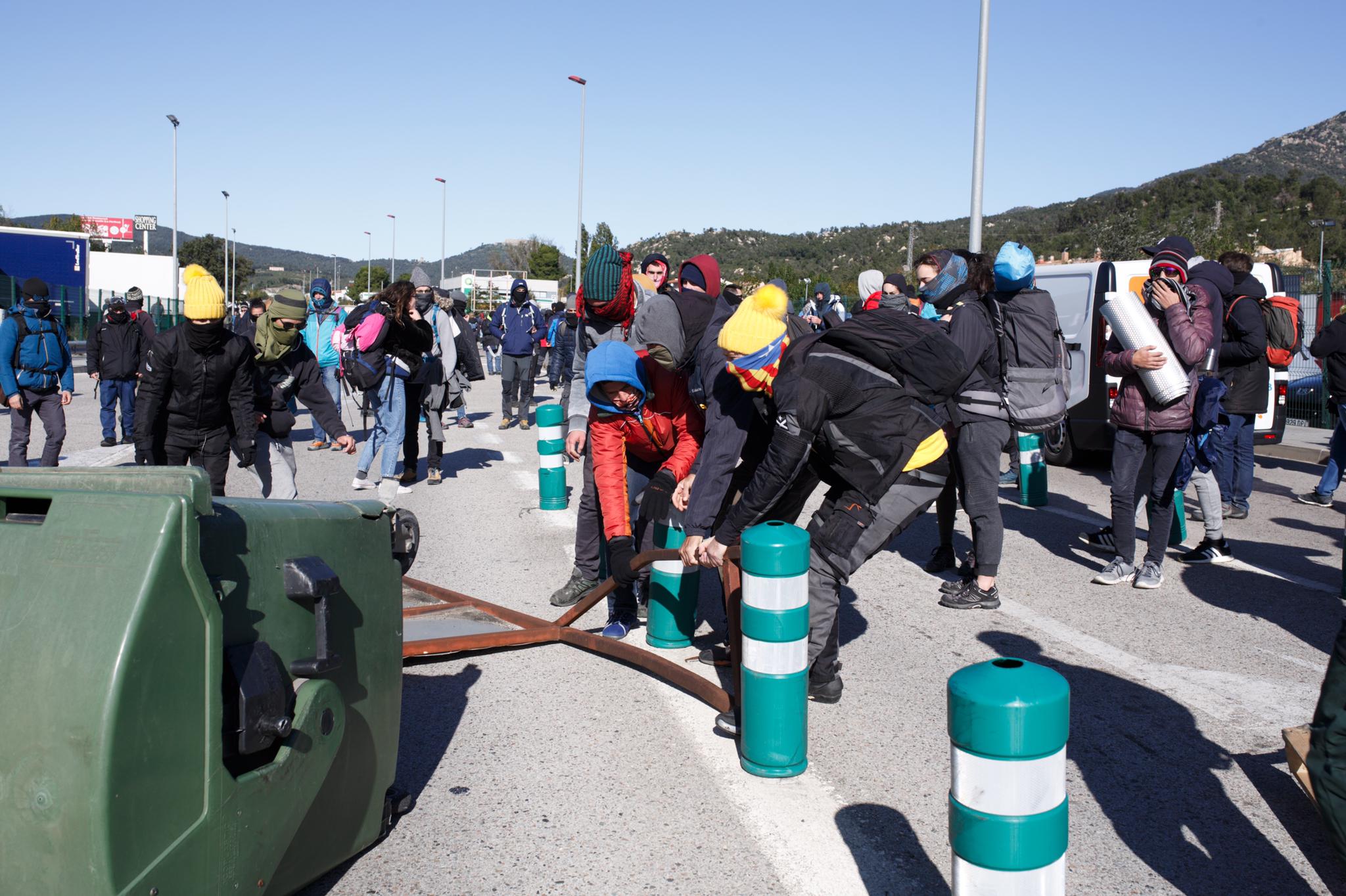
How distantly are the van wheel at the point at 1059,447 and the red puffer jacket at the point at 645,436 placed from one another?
289 inches

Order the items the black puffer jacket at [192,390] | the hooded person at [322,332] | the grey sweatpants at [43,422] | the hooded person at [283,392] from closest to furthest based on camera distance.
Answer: the black puffer jacket at [192,390]
the hooded person at [283,392]
the grey sweatpants at [43,422]
the hooded person at [322,332]

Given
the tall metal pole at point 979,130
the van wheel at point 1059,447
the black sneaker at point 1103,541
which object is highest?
→ the tall metal pole at point 979,130

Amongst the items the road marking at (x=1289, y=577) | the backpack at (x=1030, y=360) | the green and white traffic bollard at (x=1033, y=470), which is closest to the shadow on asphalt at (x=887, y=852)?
the backpack at (x=1030, y=360)

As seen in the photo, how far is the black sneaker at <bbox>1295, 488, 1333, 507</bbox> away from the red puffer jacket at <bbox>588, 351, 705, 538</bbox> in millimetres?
7322

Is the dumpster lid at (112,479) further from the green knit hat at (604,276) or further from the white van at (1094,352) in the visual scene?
the white van at (1094,352)

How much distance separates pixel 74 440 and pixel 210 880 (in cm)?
1336

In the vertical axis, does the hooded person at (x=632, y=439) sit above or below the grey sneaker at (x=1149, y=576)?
above

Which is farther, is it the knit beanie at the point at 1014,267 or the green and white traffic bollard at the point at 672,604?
the knit beanie at the point at 1014,267

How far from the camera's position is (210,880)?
2.35m

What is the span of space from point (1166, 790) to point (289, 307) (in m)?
6.71

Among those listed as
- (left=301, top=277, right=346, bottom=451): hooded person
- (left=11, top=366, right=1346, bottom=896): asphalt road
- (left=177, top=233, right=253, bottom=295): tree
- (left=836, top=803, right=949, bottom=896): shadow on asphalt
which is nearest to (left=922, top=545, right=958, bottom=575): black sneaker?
(left=11, top=366, right=1346, bottom=896): asphalt road

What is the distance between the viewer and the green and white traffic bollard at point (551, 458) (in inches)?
352

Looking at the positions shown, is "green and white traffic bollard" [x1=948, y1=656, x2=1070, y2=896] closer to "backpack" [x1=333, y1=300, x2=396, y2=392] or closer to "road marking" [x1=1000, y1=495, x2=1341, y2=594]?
"road marking" [x1=1000, y1=495, x2=1341, y2=594]

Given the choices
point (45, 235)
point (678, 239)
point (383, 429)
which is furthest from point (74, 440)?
point (678, 239)
